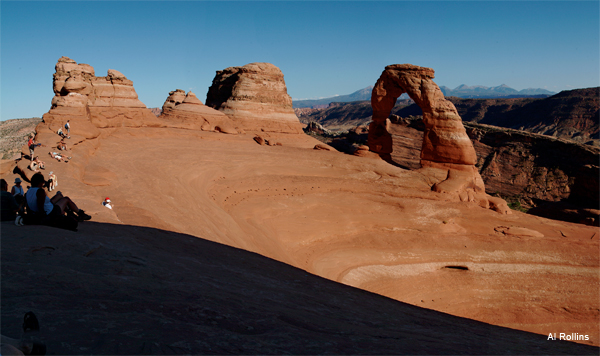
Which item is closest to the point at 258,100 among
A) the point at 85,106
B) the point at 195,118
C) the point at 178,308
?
the point at 195,118

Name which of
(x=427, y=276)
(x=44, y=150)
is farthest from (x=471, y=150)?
(x=44, y=150)

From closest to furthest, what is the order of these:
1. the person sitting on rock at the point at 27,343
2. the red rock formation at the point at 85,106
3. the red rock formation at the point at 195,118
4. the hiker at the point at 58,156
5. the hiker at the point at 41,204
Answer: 1. the person sitting on rock at the point at 27,343
2. the hiker at the point at 41,204
3. the hiker at the point at 58,156
4. the red rock formation at the point at 85,106
5. the red rock formation at the point at 195,118

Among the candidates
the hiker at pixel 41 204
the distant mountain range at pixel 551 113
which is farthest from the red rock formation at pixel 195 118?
the distant mountain range at pixel 551 113

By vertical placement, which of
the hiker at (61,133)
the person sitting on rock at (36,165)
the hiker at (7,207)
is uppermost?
the hiker at (61,133)

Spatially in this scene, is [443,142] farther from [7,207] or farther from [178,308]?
[7,207]

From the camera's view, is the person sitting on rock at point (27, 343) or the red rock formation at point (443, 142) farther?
the red rock formation at point (443, 142)

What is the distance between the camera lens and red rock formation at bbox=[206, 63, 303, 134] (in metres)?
27.9

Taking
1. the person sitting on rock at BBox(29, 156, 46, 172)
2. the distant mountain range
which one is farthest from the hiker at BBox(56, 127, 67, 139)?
the distant mountain range

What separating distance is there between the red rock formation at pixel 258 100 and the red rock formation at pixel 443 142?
10.1 metres

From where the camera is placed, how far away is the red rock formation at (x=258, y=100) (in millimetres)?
27891

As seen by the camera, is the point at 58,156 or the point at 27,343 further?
the point at 58,156

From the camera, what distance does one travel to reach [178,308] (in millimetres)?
→ 3395

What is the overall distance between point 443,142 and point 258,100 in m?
15.2

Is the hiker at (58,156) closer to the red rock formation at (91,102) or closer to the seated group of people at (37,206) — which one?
the red rock formation at (91,102)
